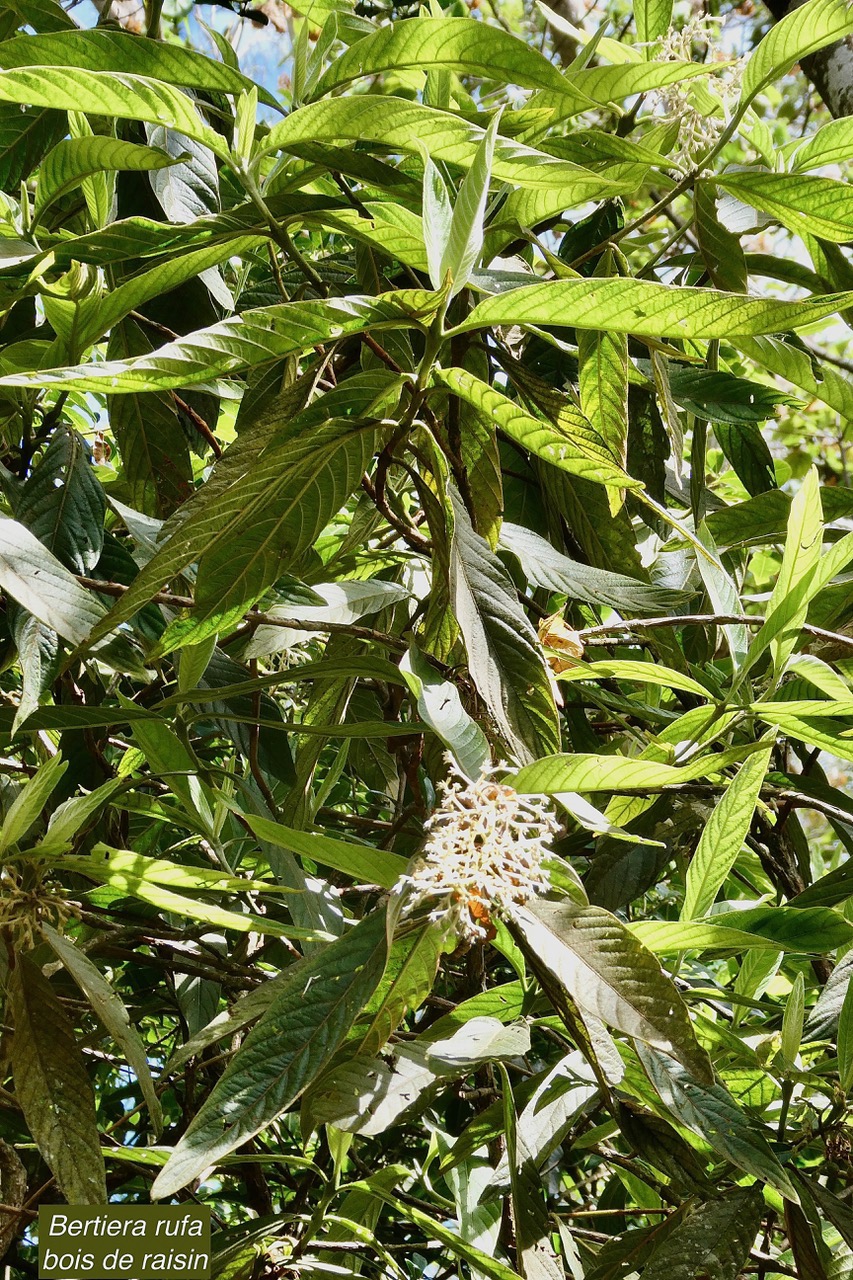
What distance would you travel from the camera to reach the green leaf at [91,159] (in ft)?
2.14

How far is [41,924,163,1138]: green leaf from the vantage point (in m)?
0.67

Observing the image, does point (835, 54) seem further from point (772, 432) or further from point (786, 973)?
point (772, 432)

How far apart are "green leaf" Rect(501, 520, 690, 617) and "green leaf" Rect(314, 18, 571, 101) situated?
286 millimetres

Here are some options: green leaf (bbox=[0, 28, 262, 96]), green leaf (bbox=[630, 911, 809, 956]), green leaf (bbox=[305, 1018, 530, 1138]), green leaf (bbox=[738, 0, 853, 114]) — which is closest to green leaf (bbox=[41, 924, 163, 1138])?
green leaf (bbox=[305, 1018, 530, 1138])

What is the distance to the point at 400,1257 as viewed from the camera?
1192mm

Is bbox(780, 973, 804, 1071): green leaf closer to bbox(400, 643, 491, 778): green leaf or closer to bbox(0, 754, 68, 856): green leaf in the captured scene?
bbox(400, 643, 491, 778): green leaf

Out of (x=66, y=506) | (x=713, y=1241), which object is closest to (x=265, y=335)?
(x=66, y=506)

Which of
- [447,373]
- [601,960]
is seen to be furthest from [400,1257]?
[447,373]

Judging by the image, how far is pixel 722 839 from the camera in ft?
2.52

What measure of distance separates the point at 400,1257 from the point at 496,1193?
0.45 meters

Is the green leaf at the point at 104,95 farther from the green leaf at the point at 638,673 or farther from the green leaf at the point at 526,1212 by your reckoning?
the green leaf at the point at 526,1212

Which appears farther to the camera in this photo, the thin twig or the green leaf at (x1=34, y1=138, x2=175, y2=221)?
the thin twig

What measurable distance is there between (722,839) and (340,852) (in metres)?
0.32

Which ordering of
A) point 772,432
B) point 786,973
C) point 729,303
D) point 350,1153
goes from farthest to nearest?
point 772,432 < point 786,973 < point 350,1153 < point 729,303
